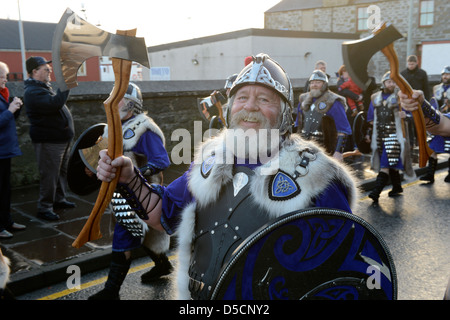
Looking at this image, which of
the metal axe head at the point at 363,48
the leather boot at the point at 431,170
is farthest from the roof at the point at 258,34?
the metal axe head at the point at 363,48

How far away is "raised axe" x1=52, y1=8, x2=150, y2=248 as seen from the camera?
61.6 inches

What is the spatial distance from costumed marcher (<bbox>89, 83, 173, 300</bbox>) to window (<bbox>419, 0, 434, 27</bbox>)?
34.8m

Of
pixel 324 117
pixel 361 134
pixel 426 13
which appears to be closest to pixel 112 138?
pixel 324 117

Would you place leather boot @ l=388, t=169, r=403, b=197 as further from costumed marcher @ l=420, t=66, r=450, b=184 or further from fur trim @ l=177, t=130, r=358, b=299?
fur trim @ l=177, t=130, r=358, b=299

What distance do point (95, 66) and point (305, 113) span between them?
4664 centimetres

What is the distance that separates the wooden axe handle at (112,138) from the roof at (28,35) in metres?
53.1

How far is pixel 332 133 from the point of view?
6305 millimetres

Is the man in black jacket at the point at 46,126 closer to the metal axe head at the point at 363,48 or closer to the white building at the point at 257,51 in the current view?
the metal axe head at the point at 363,48

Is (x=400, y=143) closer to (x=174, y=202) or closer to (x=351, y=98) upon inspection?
(x=351, y=98)

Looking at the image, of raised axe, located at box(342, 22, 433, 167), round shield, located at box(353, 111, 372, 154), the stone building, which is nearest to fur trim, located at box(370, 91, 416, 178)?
round shield, located at box(353, 111, 372, 154)

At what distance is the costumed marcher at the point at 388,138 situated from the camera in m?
6.75

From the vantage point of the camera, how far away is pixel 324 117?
6234 millimetres

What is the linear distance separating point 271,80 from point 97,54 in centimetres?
84
